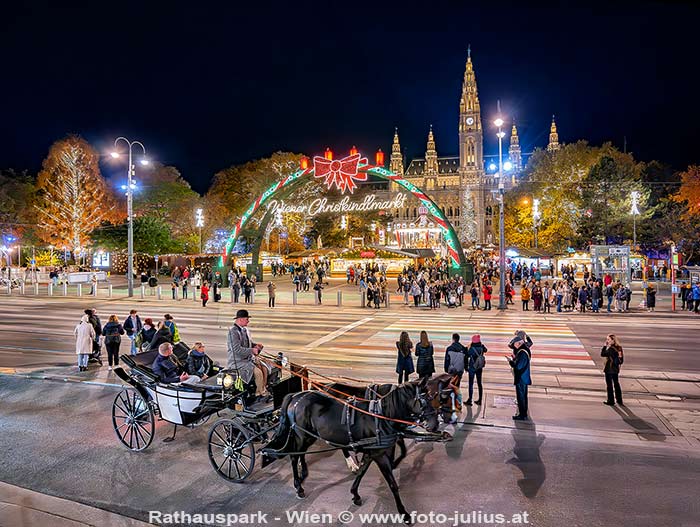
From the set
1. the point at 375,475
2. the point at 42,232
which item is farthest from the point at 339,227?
the point at 375,475

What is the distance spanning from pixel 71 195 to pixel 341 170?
3131cm

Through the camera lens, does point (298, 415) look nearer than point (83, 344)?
Yes

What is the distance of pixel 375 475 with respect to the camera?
688 cm

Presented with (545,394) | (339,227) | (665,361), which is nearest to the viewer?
(545,394)

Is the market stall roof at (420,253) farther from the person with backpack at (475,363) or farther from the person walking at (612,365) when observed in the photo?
the person walking at (612,365)

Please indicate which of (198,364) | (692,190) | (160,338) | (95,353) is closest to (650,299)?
(160,338)

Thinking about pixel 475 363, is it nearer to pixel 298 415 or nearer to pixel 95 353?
pixel 298 415

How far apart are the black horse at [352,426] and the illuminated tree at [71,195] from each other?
52437 mm

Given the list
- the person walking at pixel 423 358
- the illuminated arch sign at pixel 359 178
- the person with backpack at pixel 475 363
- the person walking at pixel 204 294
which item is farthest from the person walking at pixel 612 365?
the illuminated arch sign at pixel 359 178

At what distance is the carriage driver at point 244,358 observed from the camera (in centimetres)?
718

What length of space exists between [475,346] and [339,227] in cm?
6713

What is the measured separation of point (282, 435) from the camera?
20.4ft

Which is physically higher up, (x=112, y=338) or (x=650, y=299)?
(x=650, y=299)

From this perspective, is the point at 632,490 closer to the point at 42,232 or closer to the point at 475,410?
the point at 475,410
